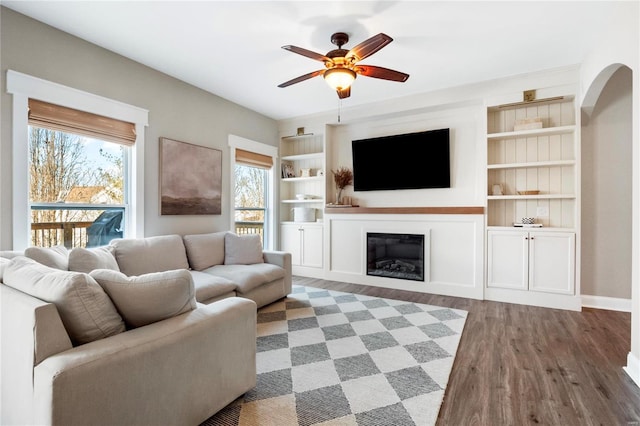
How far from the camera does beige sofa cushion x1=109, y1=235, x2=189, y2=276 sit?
9.16ft

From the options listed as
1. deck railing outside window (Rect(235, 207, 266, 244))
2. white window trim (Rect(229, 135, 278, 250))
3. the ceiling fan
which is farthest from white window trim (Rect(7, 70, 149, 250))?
deck railing outside window (Rect(235, 207, 266, 244))

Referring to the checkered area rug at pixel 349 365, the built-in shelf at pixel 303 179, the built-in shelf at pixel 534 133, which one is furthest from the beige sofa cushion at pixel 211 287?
the built-in shelf at pixel 534 133

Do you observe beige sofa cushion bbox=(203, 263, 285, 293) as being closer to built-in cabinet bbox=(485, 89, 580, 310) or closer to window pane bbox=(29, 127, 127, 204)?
window pane bbox=(29, 127, 127, 204)

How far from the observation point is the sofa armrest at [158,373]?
106 cm

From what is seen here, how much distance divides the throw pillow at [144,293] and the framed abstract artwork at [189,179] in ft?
7.48

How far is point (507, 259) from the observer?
12.1 feet

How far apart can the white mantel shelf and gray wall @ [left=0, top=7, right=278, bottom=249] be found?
1.67m

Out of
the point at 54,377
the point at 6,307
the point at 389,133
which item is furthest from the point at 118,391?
the point at 389,133

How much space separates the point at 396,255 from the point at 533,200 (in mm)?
1851

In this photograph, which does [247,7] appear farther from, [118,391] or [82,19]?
[118,391]

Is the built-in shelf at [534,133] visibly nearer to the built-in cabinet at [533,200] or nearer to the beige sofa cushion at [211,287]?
the built-in cabinet at [533,200]

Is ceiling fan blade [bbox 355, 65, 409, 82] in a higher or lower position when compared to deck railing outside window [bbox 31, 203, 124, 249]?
higher

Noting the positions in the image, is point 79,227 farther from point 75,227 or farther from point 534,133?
point 534,133

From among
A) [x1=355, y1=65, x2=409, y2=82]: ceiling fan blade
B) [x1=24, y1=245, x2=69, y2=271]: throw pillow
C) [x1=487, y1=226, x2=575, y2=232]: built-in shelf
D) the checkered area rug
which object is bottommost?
the checkered area rug
